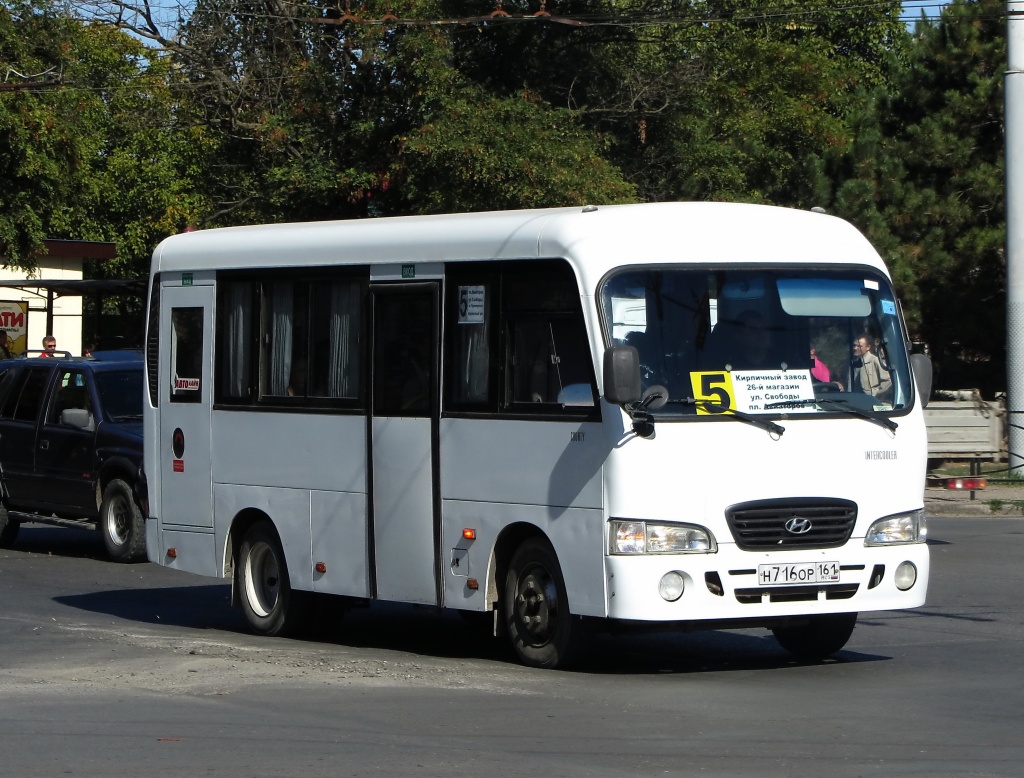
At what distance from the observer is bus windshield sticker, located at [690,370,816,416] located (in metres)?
9.62

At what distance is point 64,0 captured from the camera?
100.0 ft

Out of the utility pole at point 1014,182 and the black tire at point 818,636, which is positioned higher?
the utility pole at point 1014,182

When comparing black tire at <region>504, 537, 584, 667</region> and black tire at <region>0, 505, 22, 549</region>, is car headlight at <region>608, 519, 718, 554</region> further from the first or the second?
black tire at <region>0, 505, 22, 549</region>

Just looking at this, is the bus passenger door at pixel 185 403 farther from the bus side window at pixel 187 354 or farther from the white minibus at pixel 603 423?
the white minibus at pixel 603 423

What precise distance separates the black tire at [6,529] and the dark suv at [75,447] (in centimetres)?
1

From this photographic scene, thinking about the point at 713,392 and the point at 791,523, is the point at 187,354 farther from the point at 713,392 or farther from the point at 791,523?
the point at 791,523

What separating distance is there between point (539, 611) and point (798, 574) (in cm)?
148

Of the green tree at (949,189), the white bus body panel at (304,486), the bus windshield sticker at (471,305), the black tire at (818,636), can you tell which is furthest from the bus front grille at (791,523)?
the green tree at (949,189)

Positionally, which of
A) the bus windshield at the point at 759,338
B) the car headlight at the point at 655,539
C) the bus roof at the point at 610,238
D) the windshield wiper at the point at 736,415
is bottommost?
the car headlight at the point at 655,539

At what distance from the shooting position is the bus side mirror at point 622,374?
30.1 ft

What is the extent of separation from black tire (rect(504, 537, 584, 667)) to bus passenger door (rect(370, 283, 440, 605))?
68cm

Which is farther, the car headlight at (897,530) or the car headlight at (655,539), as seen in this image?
the car headlight at (897,530)

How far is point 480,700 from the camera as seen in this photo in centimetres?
899

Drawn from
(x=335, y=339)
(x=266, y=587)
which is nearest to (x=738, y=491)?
(x=335, y=339)
